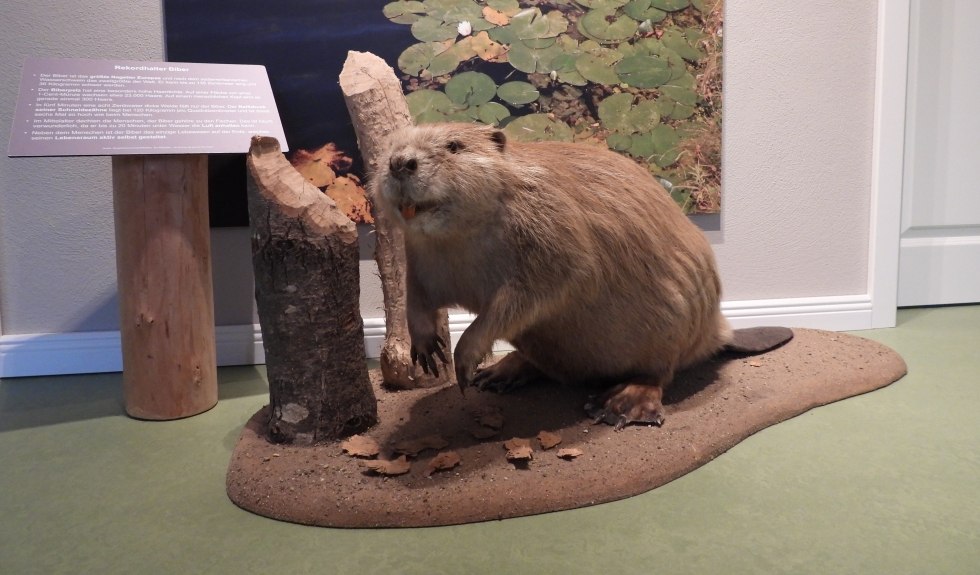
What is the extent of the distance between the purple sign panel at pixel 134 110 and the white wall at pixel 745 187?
0.58 meters

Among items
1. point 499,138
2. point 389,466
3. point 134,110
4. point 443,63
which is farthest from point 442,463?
point 443,63

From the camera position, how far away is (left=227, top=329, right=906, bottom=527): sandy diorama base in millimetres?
1822

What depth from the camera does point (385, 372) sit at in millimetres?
2811

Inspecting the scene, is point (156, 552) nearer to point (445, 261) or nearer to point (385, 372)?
point (445, 261)

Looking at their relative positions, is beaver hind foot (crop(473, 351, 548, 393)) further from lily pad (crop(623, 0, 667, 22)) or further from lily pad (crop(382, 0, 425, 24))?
lily pad (crop(623, 0, 667, 22))

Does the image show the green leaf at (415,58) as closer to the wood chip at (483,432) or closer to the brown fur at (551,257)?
the brown fur at (551,257)

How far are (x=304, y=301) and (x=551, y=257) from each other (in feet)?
2.35

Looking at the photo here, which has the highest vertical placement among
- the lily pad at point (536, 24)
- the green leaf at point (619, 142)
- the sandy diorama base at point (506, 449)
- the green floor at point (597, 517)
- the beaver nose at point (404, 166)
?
the lily pad at point (536, 24)

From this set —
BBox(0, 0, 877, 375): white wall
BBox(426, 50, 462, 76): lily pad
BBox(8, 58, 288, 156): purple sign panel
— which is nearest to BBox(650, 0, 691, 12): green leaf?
BBox(0, 0, 877, 375): white wall

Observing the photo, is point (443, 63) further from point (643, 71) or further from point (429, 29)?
point (643, 71)

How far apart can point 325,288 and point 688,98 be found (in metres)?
2.06

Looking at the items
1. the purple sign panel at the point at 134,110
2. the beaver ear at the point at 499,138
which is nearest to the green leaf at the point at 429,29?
the purple sign panel at the point at 134,110

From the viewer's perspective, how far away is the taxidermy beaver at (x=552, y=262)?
75.8 inches

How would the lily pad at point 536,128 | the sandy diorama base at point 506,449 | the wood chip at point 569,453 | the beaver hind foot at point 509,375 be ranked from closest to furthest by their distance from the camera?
the sandy diorama base at point 506,449 < the wood chip at point 569,453 < the beaver hind foot at point 509,375 < the lily pad at point 536,128
